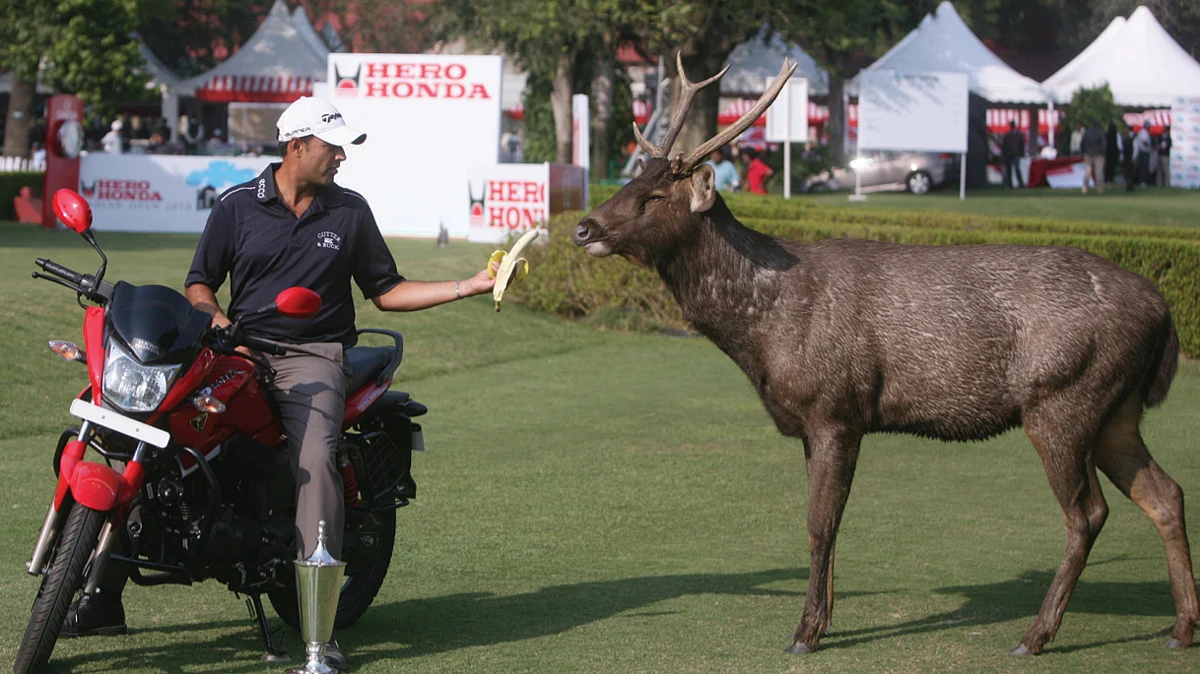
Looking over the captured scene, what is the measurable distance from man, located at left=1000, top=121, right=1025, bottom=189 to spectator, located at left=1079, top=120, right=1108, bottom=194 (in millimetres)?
2845

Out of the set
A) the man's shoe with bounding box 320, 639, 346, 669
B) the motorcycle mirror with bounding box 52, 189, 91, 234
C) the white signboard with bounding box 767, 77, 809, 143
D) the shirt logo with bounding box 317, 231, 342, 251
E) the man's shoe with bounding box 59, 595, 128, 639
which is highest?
the white signboard with bounding box 767, 77, 809, 143

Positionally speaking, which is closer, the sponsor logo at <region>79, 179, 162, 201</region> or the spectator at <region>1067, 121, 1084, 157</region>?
the sponsor logo at <region>79, 179, 162, 201</region>

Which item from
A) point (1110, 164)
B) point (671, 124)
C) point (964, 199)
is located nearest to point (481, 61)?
point (964, 199)

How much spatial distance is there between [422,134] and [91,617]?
2222 centimetres

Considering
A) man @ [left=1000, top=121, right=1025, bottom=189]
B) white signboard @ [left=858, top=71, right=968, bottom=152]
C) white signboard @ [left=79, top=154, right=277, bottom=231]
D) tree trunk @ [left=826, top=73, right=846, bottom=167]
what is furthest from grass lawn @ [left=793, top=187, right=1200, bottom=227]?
white signboard @ [left=79, top=154, right=277, bottom=231]

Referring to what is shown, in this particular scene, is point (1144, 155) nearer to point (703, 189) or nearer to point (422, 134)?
point (422, 134)

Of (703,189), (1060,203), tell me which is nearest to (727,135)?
(703,189)

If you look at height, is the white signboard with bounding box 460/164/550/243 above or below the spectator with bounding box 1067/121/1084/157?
below

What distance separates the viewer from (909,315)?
6.45 meters

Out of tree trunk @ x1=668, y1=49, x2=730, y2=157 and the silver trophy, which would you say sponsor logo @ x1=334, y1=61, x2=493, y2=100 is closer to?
tree trunk @ x1=668, y1=49, x2=730, y2=157

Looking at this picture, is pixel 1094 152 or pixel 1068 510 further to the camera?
pixel 1094 152

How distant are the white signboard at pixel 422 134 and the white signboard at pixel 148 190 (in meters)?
2.22

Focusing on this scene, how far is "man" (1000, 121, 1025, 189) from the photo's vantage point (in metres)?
47.5

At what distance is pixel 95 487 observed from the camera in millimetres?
5059
